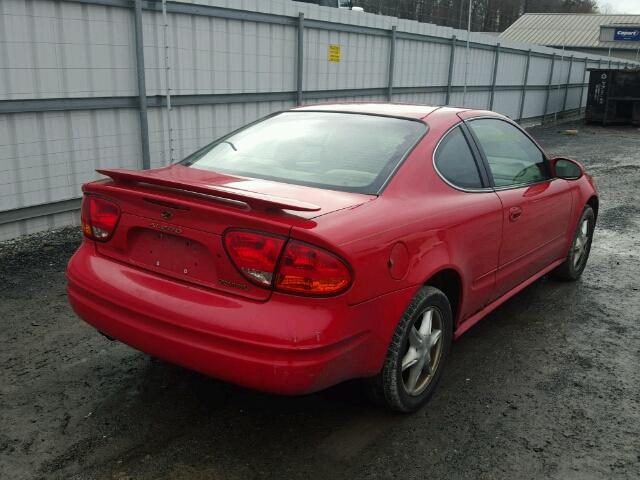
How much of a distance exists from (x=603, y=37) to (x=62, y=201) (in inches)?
1455

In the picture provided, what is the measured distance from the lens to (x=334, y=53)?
1022 cm

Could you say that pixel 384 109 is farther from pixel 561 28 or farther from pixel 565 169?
pixel 561 28

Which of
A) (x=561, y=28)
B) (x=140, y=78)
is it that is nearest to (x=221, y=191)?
(x=140, y=78)

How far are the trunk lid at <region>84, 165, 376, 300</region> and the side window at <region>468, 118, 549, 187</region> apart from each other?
135 centimetres

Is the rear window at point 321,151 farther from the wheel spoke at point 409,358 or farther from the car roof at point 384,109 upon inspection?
the wheel spoke at point 409,358

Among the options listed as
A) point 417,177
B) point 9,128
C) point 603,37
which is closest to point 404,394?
point 417,177

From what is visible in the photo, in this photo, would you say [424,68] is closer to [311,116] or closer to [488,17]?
[311,116]

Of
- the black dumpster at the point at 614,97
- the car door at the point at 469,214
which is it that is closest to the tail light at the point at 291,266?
the car door at the point at 469,214

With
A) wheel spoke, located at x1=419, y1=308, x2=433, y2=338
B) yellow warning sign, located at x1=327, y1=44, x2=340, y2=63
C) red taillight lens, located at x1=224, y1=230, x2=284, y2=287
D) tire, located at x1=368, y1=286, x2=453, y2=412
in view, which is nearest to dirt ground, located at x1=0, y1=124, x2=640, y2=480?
tire, located at x1=368, y1=286, x2=453, y2=412

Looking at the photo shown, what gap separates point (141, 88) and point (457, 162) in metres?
4.52

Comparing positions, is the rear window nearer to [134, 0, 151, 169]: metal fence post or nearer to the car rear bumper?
the car rear bumper

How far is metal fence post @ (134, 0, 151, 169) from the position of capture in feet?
22.0

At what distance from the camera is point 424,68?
13617 mm

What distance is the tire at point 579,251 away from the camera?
5.09 metres
